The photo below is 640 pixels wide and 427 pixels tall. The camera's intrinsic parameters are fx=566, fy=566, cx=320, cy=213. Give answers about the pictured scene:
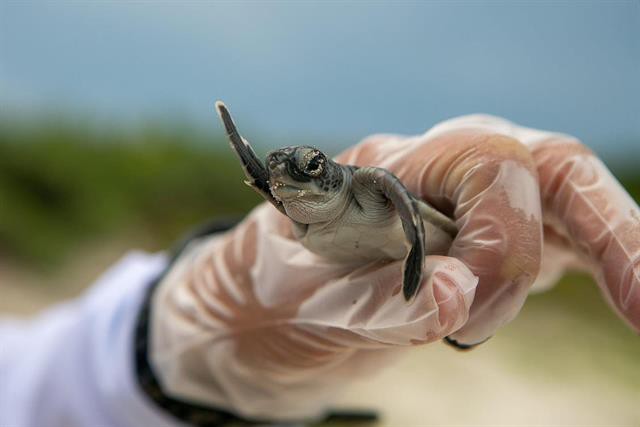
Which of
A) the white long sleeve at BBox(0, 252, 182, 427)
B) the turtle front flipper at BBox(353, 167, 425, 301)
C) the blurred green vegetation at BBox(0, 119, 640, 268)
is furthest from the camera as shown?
the blurred green vegetation at BBox(0, 119, 640, 268)

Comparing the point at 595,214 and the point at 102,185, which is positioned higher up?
the point at 595,214

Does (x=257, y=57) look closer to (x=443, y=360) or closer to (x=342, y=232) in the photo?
(x=443, y=360)

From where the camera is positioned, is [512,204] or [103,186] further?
[103,186]

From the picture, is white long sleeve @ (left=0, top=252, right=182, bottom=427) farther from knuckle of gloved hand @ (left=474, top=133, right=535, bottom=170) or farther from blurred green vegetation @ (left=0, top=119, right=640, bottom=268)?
blurred green vegetation @ (left=0, top=119, right=640, bottom=268)

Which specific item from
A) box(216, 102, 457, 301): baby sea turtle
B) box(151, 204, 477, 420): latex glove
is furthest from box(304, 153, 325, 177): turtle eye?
box(151, 204, 477, 420): latex glove

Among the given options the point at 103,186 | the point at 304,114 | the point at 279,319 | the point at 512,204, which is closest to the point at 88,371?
the point at 279,319

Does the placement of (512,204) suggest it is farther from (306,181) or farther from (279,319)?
(279,319)
